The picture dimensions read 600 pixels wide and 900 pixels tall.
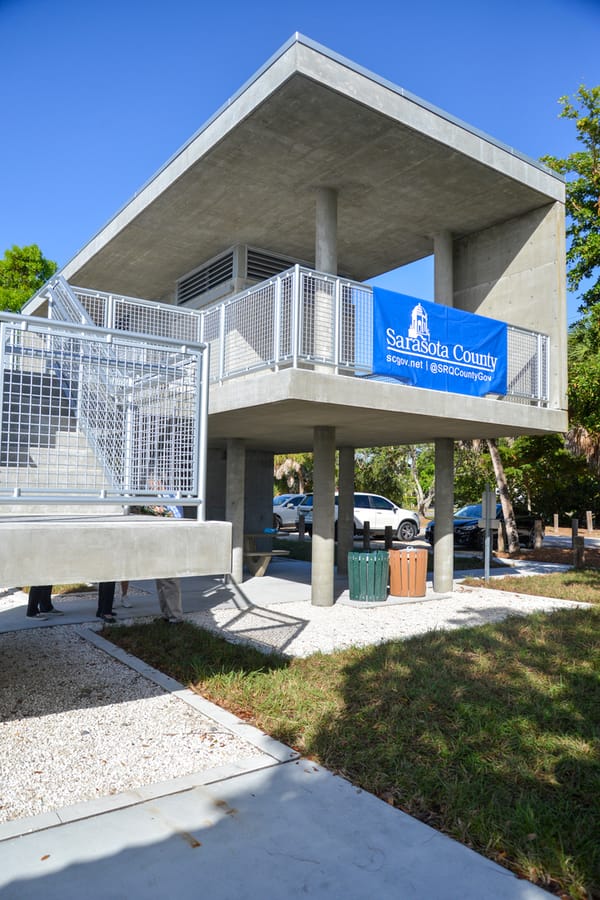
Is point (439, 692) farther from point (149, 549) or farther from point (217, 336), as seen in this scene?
point (217, 336)

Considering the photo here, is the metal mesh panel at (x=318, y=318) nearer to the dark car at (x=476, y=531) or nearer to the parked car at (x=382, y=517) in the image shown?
the dark car at (x=476, y=531)

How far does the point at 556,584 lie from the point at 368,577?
16.2ft

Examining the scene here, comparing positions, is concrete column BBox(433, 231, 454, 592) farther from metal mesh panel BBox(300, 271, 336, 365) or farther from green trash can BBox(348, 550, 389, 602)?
metal mesh panel BBox(300, 271, 336, 365)

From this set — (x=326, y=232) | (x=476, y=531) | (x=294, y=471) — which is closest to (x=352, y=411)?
(x=326, y=232)

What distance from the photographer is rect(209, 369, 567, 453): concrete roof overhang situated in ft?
28.5

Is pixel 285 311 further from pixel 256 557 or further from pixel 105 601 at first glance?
pixel 256 557

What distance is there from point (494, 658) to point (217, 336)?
6376 millimetres

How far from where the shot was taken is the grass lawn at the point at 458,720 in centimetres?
364

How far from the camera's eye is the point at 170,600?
29.6ft

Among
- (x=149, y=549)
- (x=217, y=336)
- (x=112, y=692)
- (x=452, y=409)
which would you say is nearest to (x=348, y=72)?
(x=217, y=336)

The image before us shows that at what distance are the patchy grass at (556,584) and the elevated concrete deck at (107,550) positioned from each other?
8969mm

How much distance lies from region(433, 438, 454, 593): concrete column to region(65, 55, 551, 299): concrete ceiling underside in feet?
14.8

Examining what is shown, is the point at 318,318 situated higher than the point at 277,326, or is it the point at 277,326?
the point at 318,318

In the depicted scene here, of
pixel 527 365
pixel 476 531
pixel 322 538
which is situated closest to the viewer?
pixel 322 538
